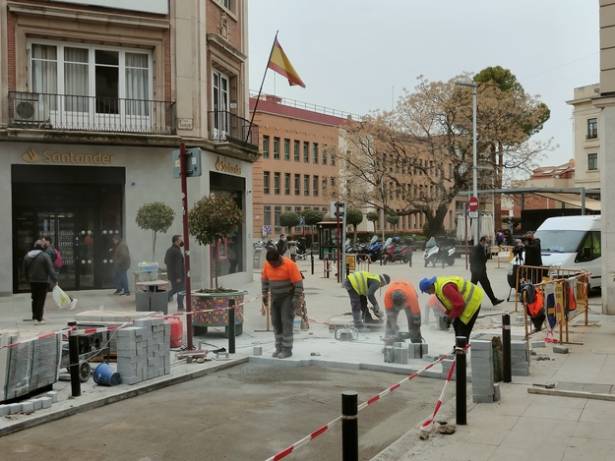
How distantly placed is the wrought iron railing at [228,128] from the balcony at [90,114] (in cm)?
178

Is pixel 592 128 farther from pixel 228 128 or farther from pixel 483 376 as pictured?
pixel 483 376

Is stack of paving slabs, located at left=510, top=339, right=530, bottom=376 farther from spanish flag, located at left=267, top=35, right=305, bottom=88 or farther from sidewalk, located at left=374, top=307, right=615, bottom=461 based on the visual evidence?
spanish flag, located at left=267, top=35, right=305, bottom=88

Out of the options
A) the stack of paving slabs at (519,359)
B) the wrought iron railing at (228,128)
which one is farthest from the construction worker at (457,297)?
the wrought iron railing at (228,128)

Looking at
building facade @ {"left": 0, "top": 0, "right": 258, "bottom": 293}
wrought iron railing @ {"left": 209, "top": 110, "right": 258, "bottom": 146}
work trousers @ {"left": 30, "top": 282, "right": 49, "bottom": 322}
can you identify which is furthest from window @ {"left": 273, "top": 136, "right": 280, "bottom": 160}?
work trousers @ {"left": 30, "top": 282, "right": 49, "bottom": 322}

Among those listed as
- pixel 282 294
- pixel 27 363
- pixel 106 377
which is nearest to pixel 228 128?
pixel 282 294

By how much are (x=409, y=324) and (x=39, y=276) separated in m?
7.72

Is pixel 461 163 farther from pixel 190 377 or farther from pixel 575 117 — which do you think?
Result: pixel 190 377

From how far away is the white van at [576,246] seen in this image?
19.4 metres

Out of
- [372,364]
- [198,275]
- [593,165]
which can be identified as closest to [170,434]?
[372,364]

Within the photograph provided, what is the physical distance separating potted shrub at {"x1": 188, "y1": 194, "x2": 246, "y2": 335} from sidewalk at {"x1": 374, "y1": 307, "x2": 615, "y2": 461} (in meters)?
5.08

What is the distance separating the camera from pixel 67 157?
1989 centimetres

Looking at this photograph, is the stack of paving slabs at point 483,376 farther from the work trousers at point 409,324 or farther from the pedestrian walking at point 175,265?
the pedestrian walking at point 175,265

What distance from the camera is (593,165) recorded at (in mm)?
61469

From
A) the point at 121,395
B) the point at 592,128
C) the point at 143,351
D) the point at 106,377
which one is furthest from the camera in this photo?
the point at 592,128
